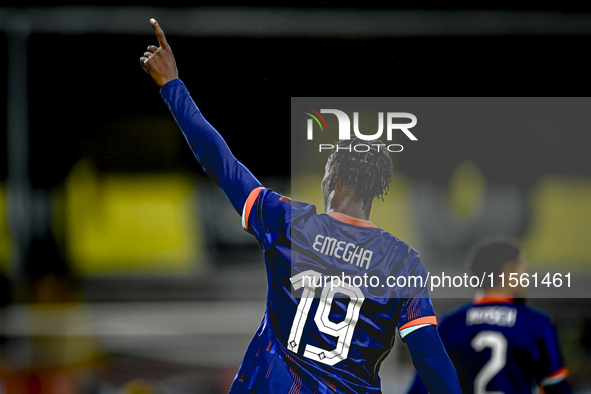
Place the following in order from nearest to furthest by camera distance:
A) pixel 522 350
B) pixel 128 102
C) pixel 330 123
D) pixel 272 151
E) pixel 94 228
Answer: pixel 522 350, pixel 330 123, pixel 272 151, pixel 128 102, pixel 94 228

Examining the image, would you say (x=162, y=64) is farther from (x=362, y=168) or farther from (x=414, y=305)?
(x=414, y=305)

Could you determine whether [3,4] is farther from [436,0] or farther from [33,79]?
[436,0]

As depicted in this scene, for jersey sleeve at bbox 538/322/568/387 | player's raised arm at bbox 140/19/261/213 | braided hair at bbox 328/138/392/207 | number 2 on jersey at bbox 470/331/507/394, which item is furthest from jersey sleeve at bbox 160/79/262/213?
jersey sleeve at bbox 538/322/568/387

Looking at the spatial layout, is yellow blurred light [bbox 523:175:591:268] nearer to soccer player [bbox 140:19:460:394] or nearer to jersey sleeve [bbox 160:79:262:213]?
soccer player [bbox 140:19:460:394]

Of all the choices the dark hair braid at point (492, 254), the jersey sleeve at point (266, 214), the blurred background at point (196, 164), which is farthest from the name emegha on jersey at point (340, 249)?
the dark hair braid at point (492, 254)

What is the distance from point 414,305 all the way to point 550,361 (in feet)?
2.33

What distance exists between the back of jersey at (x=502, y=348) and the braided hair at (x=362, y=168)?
0.73 m

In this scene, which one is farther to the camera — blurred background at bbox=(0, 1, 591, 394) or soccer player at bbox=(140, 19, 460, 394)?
blurred background at bbox=(0, 1, 591, 394)

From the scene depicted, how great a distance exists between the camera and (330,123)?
93.8 inches

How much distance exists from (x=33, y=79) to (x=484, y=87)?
2791 mm

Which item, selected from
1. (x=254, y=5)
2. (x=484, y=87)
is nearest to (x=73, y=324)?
(x=254, y=5)
